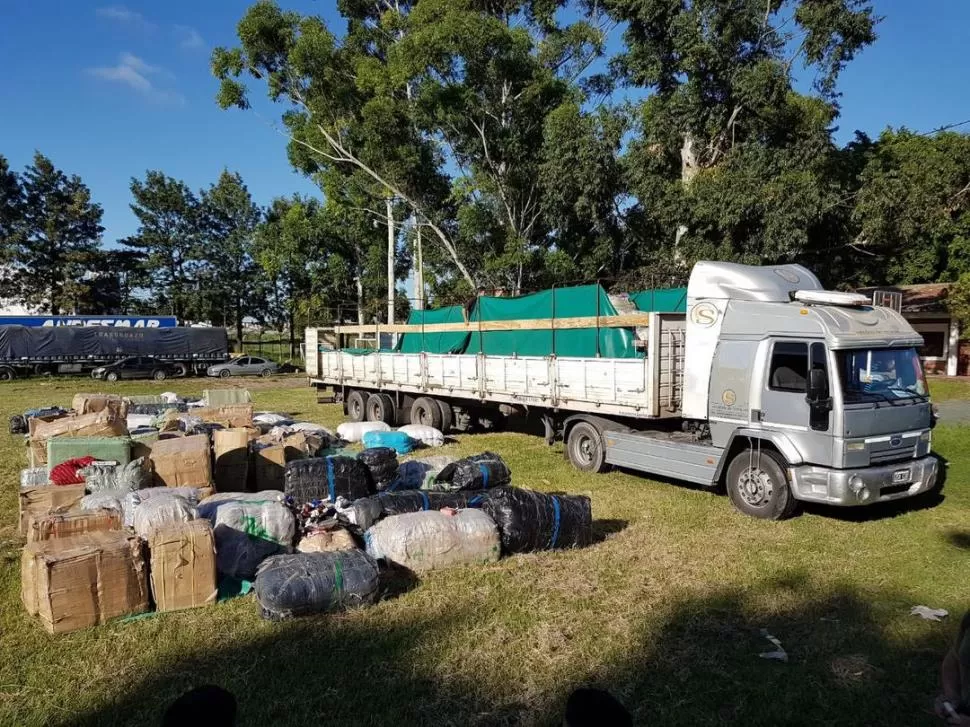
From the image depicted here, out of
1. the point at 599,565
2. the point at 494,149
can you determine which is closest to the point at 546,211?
the point at 494,149

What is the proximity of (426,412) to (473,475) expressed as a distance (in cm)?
607

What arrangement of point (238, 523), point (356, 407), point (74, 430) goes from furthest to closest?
point (356, 407), point (74, 430), point (238, 523)

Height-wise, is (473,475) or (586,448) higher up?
(473,475)

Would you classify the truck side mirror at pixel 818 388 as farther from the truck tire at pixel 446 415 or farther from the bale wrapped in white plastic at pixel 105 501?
the truck tire at pixel 446 415

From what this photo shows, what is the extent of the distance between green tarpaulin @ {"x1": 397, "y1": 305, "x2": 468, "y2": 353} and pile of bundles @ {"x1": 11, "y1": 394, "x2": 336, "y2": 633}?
221 inches

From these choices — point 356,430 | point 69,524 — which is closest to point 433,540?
point 69,524

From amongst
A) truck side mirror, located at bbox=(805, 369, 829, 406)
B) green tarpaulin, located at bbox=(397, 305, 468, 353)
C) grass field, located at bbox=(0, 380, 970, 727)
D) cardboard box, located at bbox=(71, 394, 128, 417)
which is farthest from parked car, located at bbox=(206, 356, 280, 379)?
truck side mirror, located at bbox=(805, 369, 829, 406)

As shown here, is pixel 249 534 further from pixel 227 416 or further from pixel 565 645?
pixel 227 416

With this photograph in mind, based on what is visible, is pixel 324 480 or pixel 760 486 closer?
pixel 324 480

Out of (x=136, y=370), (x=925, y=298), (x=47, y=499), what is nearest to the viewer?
(x=47, y=499)

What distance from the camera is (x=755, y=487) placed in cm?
749

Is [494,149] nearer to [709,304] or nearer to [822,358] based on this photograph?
[709,304]

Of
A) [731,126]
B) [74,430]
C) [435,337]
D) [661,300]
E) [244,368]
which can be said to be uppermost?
[731,126]

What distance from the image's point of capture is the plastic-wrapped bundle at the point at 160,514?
536 centimetres
